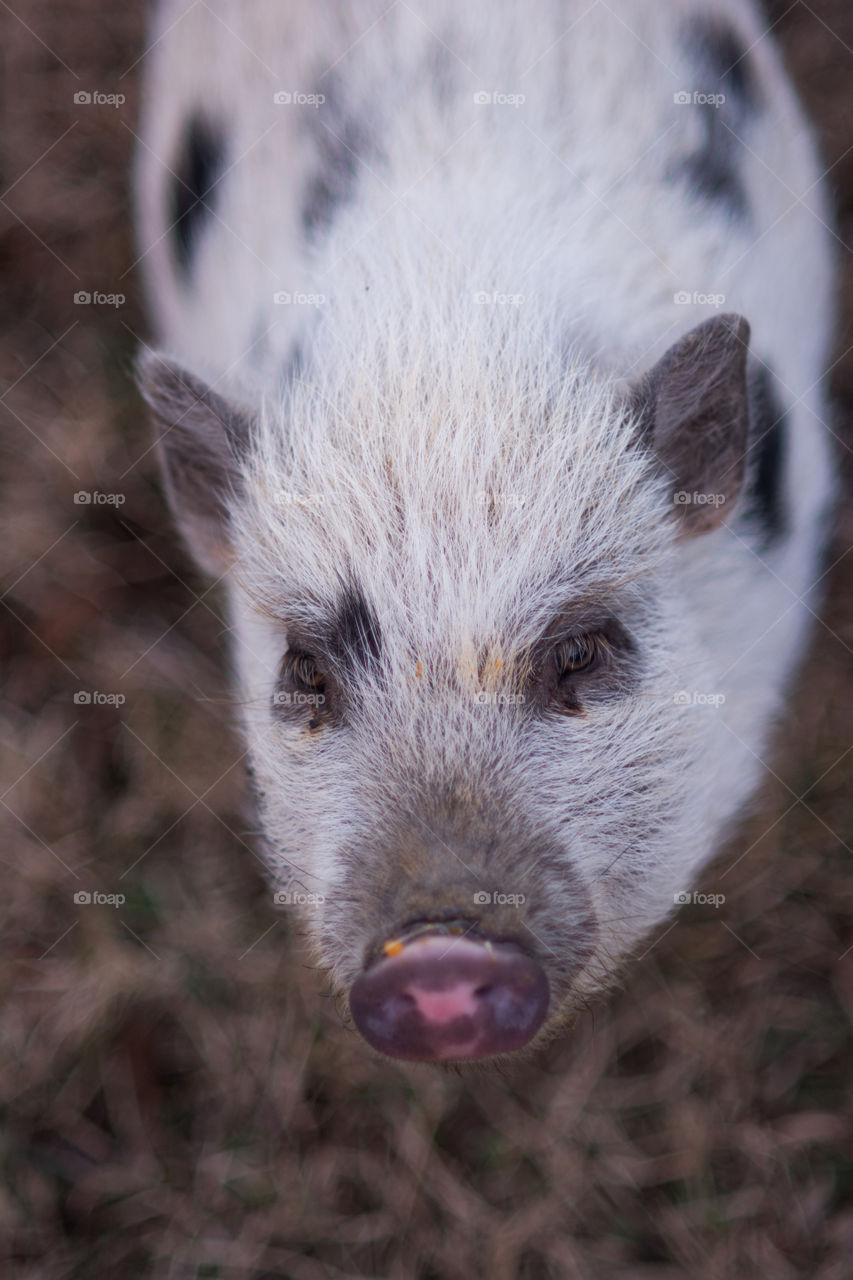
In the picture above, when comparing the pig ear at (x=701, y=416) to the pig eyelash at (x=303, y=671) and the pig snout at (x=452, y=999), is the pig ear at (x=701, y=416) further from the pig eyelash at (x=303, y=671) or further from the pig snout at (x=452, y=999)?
the pig snout at (x=452, y=999)

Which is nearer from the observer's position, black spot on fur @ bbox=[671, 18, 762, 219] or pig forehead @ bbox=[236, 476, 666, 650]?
pig forehead @ bbox=[236, 476, 666, 650]

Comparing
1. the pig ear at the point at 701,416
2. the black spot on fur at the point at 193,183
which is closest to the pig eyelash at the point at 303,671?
the pig ear at the point at 701,416

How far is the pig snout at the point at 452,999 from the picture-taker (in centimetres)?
146

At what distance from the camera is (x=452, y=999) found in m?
1.46

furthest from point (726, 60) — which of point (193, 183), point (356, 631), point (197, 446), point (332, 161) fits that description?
point (356, 631)

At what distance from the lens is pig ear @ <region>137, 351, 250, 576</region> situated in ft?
5.87

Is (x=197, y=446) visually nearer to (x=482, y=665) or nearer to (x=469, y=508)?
(x=469, y=508)

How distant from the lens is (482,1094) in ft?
8.58

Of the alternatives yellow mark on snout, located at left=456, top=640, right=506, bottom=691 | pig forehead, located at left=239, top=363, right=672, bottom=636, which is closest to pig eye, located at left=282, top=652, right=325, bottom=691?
pig forehead, located at left=239, top=363, right=672, bottom=636

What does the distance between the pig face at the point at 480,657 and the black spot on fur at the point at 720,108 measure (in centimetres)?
59

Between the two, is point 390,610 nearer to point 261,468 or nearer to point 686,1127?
point 261,468

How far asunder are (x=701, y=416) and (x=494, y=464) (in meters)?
0.39

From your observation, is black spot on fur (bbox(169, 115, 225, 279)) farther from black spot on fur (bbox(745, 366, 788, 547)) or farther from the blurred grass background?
black spot on fur (bbox(745, 366, 788, 547))

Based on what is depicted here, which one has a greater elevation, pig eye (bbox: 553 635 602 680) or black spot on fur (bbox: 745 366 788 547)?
black spot on fur (bbox: 745 366 788 547)
